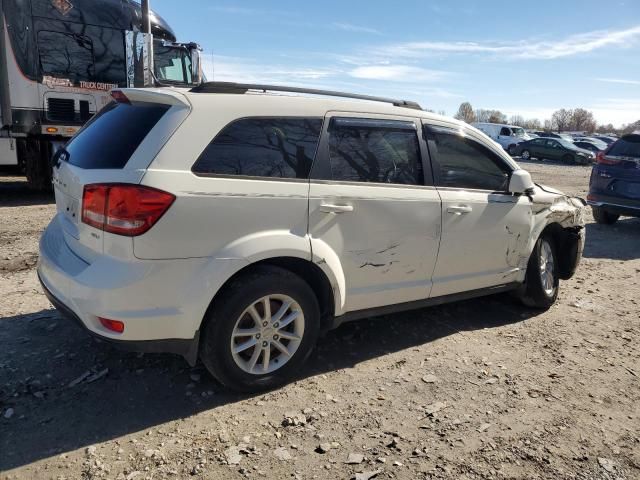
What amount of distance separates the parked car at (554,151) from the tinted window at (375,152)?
30770 mm

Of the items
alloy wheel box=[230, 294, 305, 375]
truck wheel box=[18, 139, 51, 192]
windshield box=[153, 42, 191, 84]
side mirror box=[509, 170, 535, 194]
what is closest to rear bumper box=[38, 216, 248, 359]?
alloy wheel box=[230, 294, 305, 375]

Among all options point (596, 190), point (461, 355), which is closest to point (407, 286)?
point (461, 355)

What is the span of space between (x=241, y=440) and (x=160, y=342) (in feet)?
2.25

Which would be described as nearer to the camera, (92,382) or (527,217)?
(92,382)

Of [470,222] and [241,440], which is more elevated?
[470,222]

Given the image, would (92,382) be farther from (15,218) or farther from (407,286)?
(15,218)

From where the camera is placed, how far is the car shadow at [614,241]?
25.2ft

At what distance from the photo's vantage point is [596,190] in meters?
9.35

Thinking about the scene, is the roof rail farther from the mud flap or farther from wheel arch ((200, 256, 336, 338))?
the mud flap

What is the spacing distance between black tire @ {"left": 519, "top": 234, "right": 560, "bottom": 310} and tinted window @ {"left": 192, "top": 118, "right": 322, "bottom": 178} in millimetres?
2536

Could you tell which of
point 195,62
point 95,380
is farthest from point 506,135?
point 95,380

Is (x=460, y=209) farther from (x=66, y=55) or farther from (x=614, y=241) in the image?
(x=66, y=55)

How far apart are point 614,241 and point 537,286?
4838 mm

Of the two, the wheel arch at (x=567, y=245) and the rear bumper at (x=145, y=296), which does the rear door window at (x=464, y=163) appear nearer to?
the wheel arch at (x=567, y=245)
